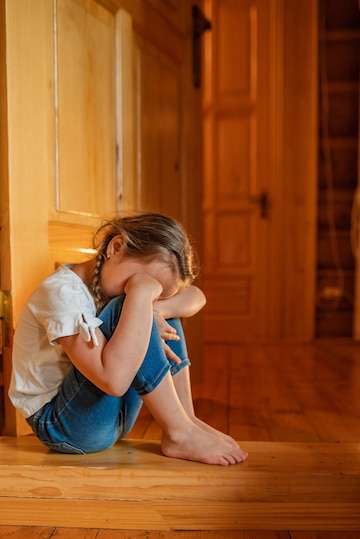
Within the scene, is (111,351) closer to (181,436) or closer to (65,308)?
(65,308)

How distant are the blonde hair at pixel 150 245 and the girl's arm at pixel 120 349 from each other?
9 cm

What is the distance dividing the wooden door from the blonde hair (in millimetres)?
2452

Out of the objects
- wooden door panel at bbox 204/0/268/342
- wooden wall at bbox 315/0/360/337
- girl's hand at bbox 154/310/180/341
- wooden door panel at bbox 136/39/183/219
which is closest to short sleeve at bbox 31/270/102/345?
girl's hand at bbox 154/310/180/341

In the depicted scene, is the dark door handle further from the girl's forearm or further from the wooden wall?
the girl's forearm

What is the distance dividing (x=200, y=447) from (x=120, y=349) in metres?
0.27

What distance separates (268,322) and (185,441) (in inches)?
97.9

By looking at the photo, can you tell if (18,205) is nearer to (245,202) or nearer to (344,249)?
(245,202)

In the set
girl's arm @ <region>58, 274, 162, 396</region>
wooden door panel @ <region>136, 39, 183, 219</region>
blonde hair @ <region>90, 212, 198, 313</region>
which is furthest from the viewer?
wooden door panel @ <region>136, 39, 183, 219</region>

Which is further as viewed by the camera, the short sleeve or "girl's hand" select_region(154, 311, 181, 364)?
"girl's hand" select_region(154, 311, 181, 364)

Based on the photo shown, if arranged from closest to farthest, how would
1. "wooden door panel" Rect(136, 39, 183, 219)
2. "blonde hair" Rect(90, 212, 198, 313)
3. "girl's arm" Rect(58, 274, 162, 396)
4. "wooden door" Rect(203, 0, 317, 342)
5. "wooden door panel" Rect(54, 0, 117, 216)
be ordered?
"girl's arm" Rect(58, 274, 162, 396), "blonde hair" Rect(90, 212, 198, 313), "wooden door panel" Rect(54, 0, 117, 216), "wooden door panel" Rect(136, 39, 183, 219), "wooden door" Rect(203, 0, 317, 342)

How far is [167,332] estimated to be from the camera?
119 centimetres

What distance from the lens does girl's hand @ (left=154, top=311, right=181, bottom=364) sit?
3.83 feet

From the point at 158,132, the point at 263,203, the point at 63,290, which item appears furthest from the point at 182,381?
the point at 263,203

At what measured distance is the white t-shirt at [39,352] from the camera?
42.9 inches
